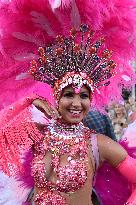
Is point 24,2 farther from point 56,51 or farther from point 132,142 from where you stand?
Result: point 132,142

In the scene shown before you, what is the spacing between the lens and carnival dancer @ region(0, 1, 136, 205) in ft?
10.3

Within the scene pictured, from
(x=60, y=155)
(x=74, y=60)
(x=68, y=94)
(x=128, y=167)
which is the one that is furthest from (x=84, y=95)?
(x=128, y=167)

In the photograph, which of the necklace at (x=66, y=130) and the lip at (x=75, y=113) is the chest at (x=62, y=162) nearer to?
the necklace at (x=66, y=130)

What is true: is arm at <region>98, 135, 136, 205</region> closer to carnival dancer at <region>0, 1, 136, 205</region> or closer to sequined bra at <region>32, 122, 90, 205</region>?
carnival dancer at <region>0, 1, 136, 205</region>

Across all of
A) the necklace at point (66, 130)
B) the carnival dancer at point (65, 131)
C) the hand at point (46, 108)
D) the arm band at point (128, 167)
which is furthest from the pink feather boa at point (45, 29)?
the arm band at point (128, 167)

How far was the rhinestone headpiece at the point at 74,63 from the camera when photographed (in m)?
3.16

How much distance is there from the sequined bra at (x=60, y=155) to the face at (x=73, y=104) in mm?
97

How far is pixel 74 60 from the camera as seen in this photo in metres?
3.17

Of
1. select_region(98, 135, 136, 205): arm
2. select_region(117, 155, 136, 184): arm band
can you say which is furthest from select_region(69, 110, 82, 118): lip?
select_region(117, 155, 136, 184): arm band

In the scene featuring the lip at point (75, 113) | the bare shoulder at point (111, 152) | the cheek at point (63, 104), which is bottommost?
the bare shoulder at point (111, 152)

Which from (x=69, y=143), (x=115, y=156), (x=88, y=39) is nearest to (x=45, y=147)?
(x=69, y=143)

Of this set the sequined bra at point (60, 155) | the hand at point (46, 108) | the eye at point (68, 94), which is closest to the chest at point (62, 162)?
the sequined bra at point (60, 155)

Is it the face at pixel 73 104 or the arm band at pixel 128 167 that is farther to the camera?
the arm band at pixel 128 167

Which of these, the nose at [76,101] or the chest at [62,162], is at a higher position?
the nose at [76,101]
